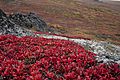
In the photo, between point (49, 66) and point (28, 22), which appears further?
point (28, 22)

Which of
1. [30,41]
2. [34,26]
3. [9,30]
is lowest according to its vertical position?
[34,26]

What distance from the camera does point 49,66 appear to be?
47.2 ft

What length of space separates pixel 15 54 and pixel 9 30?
17184mm

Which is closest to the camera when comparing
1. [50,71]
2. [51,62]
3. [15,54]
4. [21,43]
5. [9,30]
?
[50,71]

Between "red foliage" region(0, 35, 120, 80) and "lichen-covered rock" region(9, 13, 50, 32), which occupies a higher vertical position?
"red foliage" region(0, 35, 120, 80)

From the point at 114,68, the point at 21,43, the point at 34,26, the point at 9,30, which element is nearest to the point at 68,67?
the point at 114,68

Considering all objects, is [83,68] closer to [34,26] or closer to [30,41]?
[30,41]

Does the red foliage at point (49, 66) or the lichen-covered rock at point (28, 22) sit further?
the lichen-covered rock at point (28, 22)

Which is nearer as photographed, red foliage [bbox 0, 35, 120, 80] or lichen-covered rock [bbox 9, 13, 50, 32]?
red foliage [bbox 0, 35, 120, 80]

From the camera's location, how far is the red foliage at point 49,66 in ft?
43.0

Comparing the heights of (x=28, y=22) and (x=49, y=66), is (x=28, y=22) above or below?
below

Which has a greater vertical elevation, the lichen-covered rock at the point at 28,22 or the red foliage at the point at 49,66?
the red foliage at the point at 49,66

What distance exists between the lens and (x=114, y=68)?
14688 millimetres

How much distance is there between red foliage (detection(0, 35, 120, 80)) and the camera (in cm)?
1311
